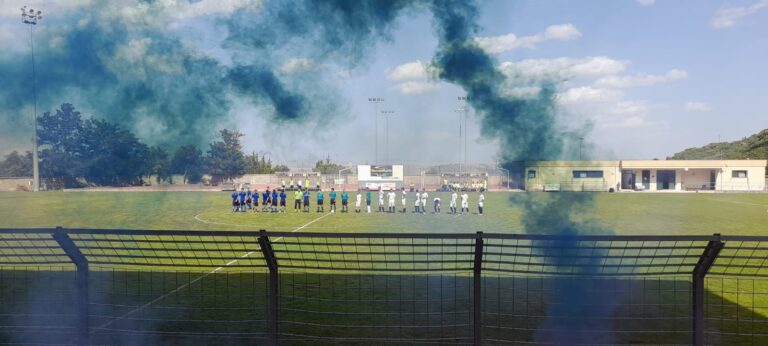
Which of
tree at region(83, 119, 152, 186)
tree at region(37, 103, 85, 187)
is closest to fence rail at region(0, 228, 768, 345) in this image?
tree at region(83, 119, 152, 186)

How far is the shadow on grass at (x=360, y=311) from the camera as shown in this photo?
7586mm

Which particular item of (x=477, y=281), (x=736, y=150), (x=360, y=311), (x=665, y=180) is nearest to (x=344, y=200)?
(x=360, y=311)

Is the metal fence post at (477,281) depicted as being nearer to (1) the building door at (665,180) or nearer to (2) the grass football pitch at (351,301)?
(2) the grass football pitch at (351,301)

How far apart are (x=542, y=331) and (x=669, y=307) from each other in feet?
10.1

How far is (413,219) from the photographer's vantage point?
2814 centimetres

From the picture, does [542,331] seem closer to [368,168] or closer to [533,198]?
[533,198]

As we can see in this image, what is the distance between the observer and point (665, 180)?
2564 inches

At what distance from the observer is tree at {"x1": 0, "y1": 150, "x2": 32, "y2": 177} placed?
11197 millimetres

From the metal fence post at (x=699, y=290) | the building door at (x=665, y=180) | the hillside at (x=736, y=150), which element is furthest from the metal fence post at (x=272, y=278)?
the hillside at (x=736, y=150)

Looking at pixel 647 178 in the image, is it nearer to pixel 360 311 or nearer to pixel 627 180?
pixel 627 180

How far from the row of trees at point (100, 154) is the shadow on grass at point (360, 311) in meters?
2.08

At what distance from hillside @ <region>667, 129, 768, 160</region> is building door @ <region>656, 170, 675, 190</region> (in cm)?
2946

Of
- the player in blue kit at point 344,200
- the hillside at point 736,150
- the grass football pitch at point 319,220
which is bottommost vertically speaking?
the grass football pitch at point 319,220

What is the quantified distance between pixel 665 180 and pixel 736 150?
1883 inches
